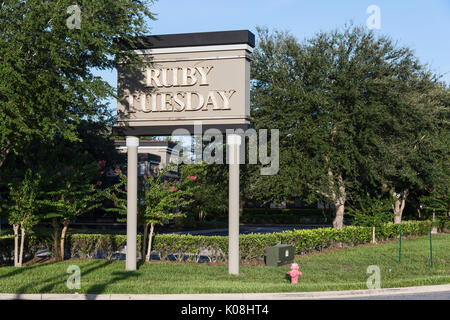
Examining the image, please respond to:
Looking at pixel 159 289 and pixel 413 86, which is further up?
pixel 413 86

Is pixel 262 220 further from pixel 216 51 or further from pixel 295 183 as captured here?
pixel 216 51

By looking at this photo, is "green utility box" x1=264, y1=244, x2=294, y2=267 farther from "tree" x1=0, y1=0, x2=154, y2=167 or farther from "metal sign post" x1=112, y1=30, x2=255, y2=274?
"tree" x1=0, y1=0, x2=154, y2=167

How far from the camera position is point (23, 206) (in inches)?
711

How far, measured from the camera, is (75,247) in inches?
805

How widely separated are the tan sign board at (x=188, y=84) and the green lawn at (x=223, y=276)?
4835mm

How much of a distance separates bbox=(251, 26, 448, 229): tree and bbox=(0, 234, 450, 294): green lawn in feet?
16.1

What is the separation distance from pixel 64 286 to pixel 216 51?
8742 millimetres

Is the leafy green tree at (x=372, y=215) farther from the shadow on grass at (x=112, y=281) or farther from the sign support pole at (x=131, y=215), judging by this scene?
the sign support pole at (x=131, y=215)

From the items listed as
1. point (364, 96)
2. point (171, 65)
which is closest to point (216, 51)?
point (171, 65)

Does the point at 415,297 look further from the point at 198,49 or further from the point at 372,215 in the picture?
the point at 372,215

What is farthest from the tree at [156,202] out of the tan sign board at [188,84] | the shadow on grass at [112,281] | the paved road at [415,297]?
the paved road at [415,297]

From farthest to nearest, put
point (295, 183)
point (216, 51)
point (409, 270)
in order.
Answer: point (295, 183) → point (409, 270) → point (216, 51)

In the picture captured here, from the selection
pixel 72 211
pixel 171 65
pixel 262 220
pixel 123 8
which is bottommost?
pixel 262 220

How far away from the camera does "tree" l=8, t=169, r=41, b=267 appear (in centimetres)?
1806
